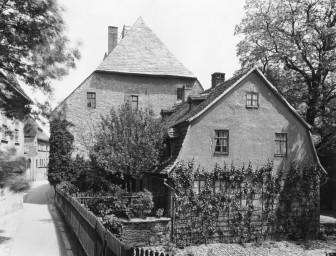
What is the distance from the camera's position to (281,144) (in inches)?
861

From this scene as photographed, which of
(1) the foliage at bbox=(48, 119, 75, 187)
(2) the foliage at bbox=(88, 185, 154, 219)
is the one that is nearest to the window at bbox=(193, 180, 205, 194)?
(2) the foliage at bbox=(88, 185, 154, 219)

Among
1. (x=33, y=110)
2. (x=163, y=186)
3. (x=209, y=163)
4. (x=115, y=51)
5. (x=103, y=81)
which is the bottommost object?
(x=163, y=186)

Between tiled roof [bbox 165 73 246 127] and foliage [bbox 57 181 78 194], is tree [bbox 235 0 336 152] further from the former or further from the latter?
foliage [bbox 57 181 78 194]

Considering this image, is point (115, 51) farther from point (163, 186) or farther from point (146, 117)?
point (163, 186)

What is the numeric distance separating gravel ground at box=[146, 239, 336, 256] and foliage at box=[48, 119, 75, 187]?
1369 centimetres

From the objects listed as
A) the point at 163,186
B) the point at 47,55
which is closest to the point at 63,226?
the point at 163,186

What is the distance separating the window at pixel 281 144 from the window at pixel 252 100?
234cm

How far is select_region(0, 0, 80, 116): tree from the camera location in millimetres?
8977

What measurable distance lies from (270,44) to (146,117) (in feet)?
35.0

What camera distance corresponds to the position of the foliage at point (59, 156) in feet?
94.3

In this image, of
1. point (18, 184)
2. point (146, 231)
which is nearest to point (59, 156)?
point (146, 231)

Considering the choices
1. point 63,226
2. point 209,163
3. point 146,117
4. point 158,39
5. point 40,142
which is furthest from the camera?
point 40,142

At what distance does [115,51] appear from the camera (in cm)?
3366

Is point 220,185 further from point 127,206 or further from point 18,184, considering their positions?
point 18,184
